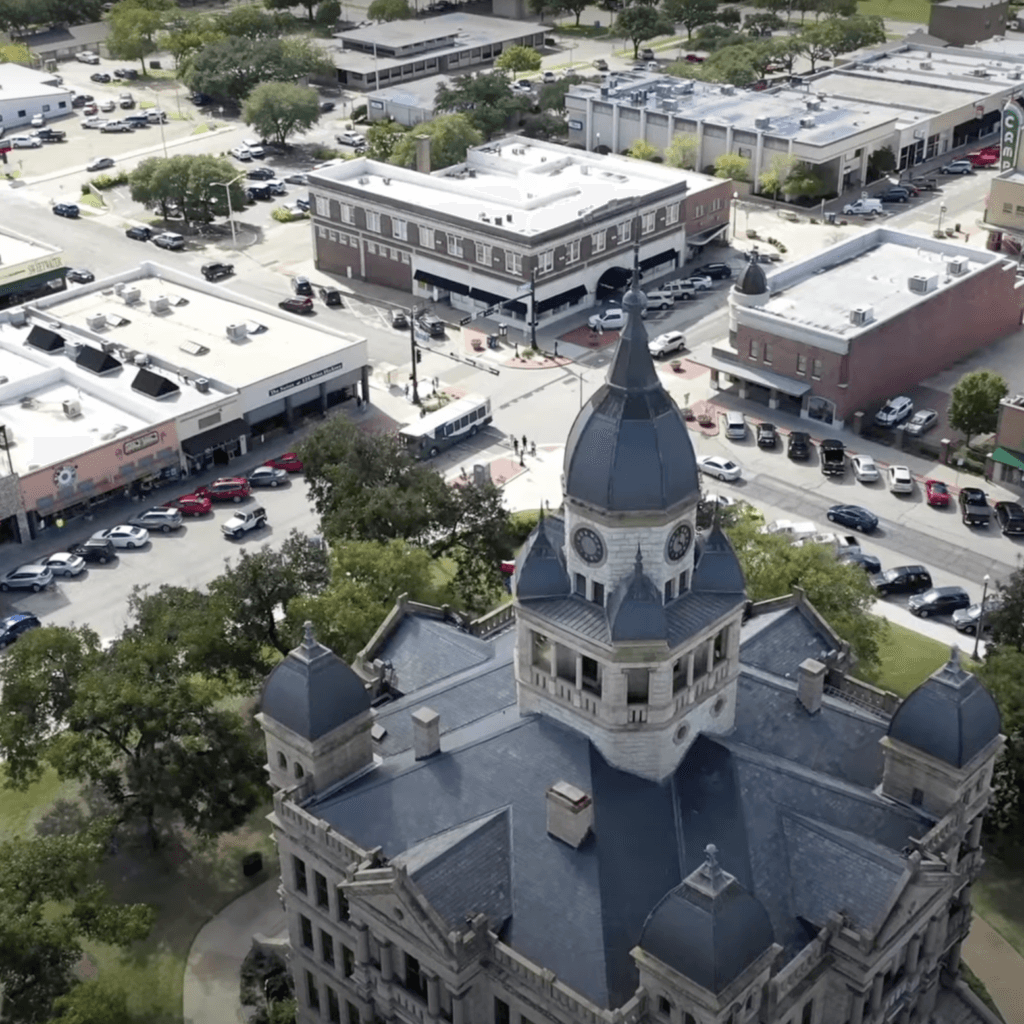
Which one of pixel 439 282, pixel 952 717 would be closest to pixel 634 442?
pixel 952 717

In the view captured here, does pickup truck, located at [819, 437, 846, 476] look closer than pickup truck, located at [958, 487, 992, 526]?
No

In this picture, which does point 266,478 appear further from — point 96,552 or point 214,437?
point 96,552

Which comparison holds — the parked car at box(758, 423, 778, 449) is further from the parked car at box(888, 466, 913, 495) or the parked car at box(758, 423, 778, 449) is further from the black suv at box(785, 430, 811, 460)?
the parked car at box(888, 466, 913, 495)

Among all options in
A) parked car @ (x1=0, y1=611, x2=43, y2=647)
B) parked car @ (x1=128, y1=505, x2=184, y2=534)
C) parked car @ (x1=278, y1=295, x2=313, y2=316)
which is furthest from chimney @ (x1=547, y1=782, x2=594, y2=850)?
parked car @ (x1=278, y1=295, x2=313, y2=316)

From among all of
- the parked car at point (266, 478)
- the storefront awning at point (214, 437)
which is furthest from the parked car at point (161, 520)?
the storefront awning at point (214, 437)

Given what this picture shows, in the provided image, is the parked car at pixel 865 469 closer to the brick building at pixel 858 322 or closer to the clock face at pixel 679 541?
the brick building at pixel 858 322

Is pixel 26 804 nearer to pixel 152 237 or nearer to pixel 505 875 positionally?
pixel 505 875

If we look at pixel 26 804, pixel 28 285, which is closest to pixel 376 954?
pixel 26 804
